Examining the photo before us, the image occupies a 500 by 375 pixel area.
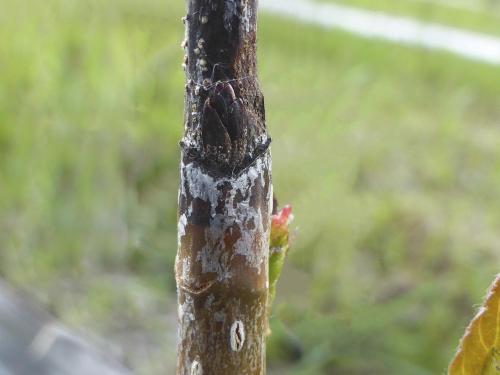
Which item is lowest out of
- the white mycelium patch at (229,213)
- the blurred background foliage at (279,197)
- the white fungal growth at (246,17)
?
the white mycelium patch at (229,213)

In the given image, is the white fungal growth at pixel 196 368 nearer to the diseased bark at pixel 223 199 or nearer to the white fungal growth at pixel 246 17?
the diseased bark at pixel 223 199

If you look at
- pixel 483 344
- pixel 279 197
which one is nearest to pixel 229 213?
pixel 483 344

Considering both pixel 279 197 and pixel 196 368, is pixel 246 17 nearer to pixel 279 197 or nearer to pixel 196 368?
pixel 196 368

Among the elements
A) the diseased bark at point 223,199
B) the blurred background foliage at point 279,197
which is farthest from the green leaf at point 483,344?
the blurred background foliage at point 279,197

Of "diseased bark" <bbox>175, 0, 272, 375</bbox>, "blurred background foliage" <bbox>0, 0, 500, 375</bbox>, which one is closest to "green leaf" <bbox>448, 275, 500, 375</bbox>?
"diseased bark" <bbox>175, 0, 272, 375</bbox>

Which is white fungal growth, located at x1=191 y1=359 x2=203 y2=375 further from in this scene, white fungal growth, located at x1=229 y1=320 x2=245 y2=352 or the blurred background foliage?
the blurred background foliage

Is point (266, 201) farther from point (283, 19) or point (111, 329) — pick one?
point (283, 19)
